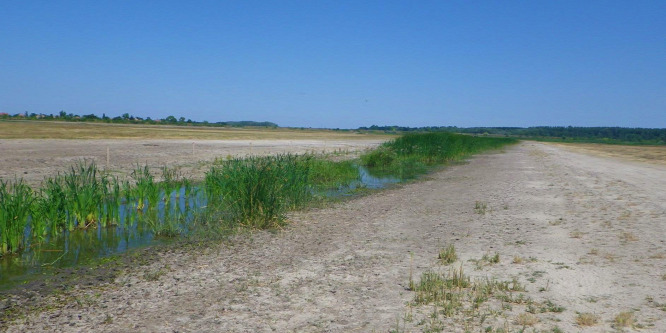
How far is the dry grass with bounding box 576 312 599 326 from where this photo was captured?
512 centimetres

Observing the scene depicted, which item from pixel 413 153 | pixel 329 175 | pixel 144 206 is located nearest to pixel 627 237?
pixel 144 206

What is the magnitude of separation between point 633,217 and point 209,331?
10178 mm

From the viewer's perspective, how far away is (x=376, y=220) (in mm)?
11742

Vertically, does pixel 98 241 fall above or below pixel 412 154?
below

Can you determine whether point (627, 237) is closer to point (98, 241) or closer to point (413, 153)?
point (98, 241)

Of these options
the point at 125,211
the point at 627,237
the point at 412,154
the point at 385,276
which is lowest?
the point at 125,211

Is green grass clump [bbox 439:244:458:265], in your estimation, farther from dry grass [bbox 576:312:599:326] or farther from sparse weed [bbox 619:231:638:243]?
sparse weed [bbox 619:231:638:243]

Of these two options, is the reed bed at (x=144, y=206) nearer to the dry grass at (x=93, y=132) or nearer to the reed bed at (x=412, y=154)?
the reed bed at (x=412, y=154)

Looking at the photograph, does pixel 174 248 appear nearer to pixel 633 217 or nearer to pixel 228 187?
pixel 228 187

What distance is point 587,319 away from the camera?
5164 millimetres

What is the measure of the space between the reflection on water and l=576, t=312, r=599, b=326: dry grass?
754 cm

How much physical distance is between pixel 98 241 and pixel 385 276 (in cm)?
620

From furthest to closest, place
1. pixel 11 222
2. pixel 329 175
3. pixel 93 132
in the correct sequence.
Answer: pixel 93 132
pixel 329 175
pixel 11 222

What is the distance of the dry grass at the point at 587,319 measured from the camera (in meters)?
5.12
